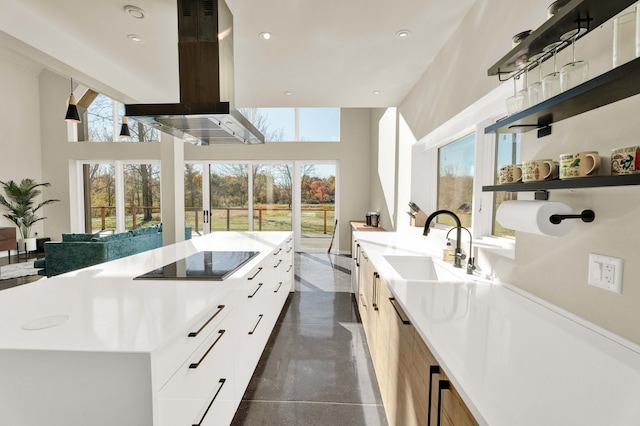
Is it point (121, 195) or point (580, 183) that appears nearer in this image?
point (580, 183)

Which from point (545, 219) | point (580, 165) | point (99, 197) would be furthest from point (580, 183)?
point (99, 197)

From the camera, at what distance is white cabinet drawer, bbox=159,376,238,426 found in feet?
3.29

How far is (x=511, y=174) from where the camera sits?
1321 millimetres

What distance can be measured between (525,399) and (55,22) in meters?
3.79

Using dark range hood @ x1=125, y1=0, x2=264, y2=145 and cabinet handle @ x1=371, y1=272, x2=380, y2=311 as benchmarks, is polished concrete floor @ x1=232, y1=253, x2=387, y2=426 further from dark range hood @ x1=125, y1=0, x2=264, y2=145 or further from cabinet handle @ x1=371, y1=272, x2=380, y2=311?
dark range hood @ x1=125, y1=0, x2=264, y2=145

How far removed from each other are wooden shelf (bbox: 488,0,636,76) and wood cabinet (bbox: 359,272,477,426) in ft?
3.80

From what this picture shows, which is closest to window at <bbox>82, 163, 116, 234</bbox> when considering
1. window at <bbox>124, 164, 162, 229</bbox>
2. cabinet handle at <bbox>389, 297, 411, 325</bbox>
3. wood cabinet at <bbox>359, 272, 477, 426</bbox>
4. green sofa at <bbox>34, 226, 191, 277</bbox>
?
window at <bbox>124, 164, 162, 229</bbox>

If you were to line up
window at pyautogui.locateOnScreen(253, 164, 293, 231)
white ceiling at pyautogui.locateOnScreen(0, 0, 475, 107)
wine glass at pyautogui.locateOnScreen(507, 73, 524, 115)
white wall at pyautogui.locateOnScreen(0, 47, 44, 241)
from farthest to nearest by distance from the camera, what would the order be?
window at pyautogui.locateOnScreen(253, 164, 293, 231)
white wall at pyautogui.locateOnScreen(0, 47, 44, 241)
white ceiling at pyautogui.locateOnScreen(0, 0, 475, 107)
wine glass at pyautogui.locateOnScreen(507, 73, 524, 115)

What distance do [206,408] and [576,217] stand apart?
5.39 feet

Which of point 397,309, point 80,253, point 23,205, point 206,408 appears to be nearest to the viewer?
point 206,408

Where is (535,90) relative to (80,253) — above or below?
above

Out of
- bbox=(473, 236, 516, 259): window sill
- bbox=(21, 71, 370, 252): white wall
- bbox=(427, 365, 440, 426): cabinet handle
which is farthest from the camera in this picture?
bbox=(21, 71, 370, 252): white wall

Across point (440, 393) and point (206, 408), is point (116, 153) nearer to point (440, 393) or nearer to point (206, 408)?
point (206, 408)

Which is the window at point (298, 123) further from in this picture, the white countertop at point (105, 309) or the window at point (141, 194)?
the white countertop at point (105, 309)
